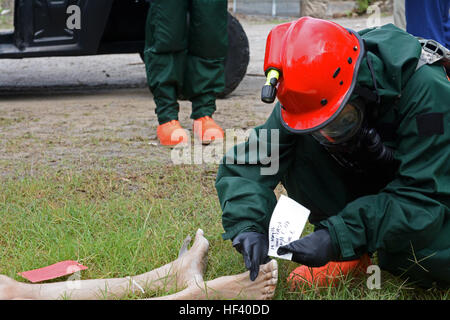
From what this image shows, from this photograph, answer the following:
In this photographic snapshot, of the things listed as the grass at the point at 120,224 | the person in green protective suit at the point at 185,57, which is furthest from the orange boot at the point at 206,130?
the grass at the point at 120,224

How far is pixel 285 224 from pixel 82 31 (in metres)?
3.14

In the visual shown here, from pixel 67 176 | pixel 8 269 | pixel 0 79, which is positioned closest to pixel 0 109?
pixel 0 79

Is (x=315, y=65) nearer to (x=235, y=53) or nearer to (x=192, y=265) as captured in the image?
(x=192, y=265)

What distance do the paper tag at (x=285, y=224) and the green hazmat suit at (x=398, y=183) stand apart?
0.24 feet

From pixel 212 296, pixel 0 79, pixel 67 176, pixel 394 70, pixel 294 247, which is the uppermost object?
pixel 394 70

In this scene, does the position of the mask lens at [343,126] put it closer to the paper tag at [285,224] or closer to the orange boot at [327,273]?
the paper tag at [285,224]

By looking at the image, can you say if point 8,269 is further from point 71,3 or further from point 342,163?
point 71,3

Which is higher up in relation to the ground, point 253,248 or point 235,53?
point 253,248

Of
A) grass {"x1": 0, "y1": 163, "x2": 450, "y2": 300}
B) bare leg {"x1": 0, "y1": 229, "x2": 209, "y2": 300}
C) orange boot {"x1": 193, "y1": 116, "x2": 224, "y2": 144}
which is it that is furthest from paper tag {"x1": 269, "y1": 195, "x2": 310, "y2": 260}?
orange boot {"x1": 193, "y1": 116, "x2": 224, "y2": 144}

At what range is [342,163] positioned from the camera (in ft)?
7.00

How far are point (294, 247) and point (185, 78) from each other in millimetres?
2396

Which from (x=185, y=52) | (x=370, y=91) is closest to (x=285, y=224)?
(x=370, y=91)

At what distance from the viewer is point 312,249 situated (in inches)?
73.2

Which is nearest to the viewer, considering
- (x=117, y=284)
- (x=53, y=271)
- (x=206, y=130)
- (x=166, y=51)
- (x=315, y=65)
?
(x=315, y=65)
